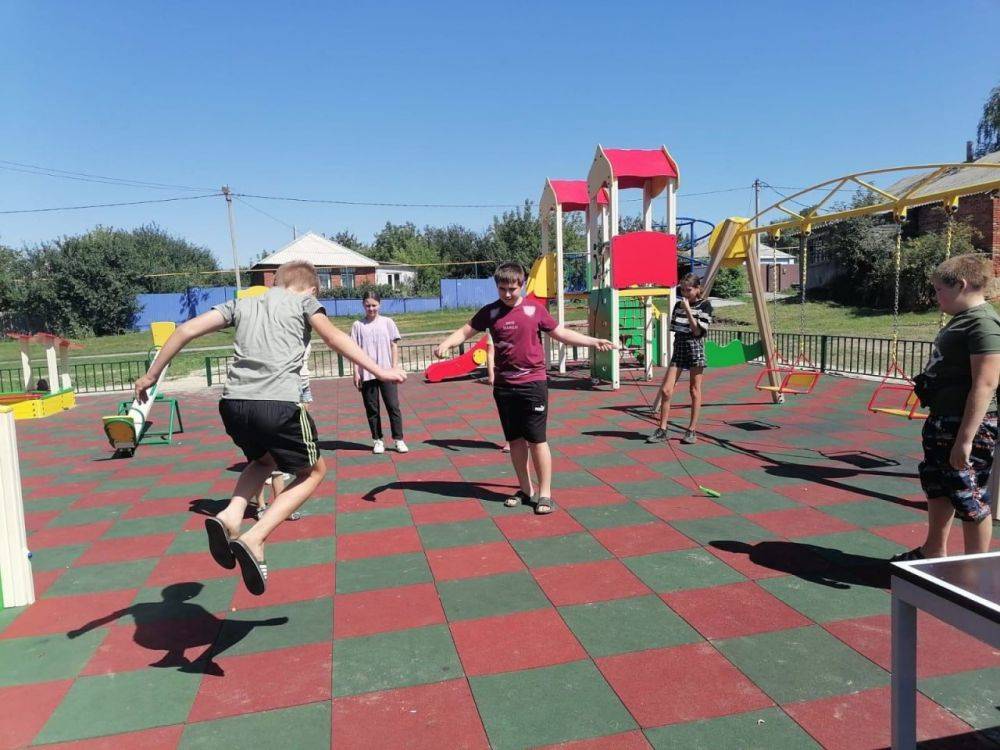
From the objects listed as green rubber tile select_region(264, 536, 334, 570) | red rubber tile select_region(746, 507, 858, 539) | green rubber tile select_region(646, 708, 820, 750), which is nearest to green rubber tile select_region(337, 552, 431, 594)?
green rubber tile select_region(264, 536, 334, 570)

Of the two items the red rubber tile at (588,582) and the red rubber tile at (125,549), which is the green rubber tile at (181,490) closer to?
the red rubber tile at (125,549)

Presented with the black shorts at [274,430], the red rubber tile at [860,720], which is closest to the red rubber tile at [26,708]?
the black shorts at [274,430]

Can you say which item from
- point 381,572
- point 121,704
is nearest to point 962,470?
point 381,572

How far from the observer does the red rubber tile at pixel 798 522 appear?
176 inches

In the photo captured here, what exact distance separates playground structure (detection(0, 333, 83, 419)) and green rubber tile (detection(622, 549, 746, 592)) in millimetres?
10507

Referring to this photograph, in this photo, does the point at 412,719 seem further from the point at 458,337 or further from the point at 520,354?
the point at 458,337

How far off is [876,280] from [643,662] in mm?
26003

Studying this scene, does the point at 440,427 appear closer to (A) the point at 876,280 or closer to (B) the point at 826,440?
(B) the point at 826,440

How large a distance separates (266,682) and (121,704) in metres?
0.57

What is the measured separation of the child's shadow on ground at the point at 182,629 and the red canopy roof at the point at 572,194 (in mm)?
12064

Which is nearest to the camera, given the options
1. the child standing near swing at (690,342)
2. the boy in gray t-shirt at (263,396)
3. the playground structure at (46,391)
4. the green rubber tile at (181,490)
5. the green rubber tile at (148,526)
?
the boy in gray t-shirt at (263,396)

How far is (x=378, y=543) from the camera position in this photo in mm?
4555

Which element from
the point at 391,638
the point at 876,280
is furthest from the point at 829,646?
the point at 876,280

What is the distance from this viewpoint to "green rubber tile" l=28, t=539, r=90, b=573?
4.36 metres
